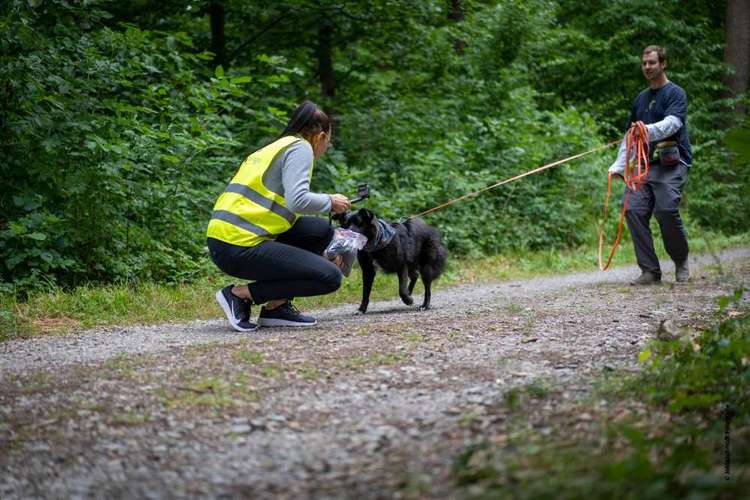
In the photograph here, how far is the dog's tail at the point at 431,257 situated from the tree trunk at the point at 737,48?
41.8 ft

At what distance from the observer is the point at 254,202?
16.4 ft

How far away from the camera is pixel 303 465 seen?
2.42m

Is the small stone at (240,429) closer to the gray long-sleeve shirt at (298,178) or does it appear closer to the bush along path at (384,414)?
the bush along path at (384,414)

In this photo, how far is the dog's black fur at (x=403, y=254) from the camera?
580 cm

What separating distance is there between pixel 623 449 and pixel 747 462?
0.38 m

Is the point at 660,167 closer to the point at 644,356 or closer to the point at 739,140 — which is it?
the point at 739,140

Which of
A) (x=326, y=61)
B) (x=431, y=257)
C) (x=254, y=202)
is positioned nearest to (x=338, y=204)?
(x=254, y=202)

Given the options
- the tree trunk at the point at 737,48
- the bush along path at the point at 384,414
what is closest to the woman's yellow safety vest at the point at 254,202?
the bush along path at the point at 384,414

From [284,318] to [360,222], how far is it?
1.01 m

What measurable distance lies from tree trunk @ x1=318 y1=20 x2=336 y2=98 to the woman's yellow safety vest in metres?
6.99

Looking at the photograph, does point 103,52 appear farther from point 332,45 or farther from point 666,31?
point 666,31

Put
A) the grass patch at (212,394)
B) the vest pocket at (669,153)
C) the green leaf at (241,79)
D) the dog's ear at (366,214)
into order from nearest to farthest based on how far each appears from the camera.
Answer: the grass patch at (212,394) < the dog's ear at (366,214) < the vest pocket at (669,153) < the green leaf at (241,79)

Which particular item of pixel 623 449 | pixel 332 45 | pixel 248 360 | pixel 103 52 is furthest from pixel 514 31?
pixel 623 449

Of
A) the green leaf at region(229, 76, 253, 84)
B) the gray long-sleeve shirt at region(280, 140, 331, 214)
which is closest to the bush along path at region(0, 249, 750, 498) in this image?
the gray long-sleeve shirt at region(280, 140, 331, 214)
